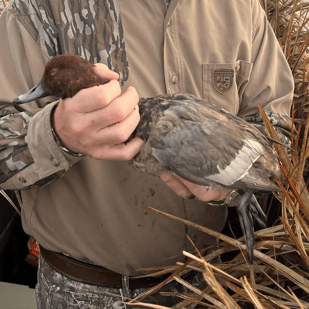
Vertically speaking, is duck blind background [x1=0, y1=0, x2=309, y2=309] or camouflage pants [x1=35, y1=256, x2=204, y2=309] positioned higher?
duck blind background [x1=0, y1=0, x2=309, y2=309]

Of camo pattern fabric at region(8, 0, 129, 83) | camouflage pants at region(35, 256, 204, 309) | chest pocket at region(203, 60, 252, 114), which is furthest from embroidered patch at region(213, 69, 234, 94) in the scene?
camouflage pants at region(35, 256, 204, 309)

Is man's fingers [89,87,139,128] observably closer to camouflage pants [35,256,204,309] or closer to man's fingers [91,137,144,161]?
man's fingers [91,137,144,161]

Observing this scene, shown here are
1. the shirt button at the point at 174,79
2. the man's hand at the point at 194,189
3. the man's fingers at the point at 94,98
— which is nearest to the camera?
the man's fingers at the point at 94,98

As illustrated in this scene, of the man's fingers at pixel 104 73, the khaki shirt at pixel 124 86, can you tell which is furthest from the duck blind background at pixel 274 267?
the man's fingers at pixel 104 73

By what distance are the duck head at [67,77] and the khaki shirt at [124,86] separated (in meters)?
0.20

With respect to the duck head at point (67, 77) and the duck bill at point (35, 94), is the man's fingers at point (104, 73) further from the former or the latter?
the duck bill at point (35, 94)

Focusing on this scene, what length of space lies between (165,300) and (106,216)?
0.42m

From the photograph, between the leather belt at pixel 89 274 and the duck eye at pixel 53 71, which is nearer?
the duck eye at pixel 53 71

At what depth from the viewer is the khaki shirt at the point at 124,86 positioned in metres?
1.41

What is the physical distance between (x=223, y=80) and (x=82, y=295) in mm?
1007

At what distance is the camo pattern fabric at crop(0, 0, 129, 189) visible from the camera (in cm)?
141

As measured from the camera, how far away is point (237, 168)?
46.1 inches

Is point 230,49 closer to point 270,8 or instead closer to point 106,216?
point 106,216

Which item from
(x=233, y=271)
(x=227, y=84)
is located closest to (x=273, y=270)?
(x=233, y=271)
